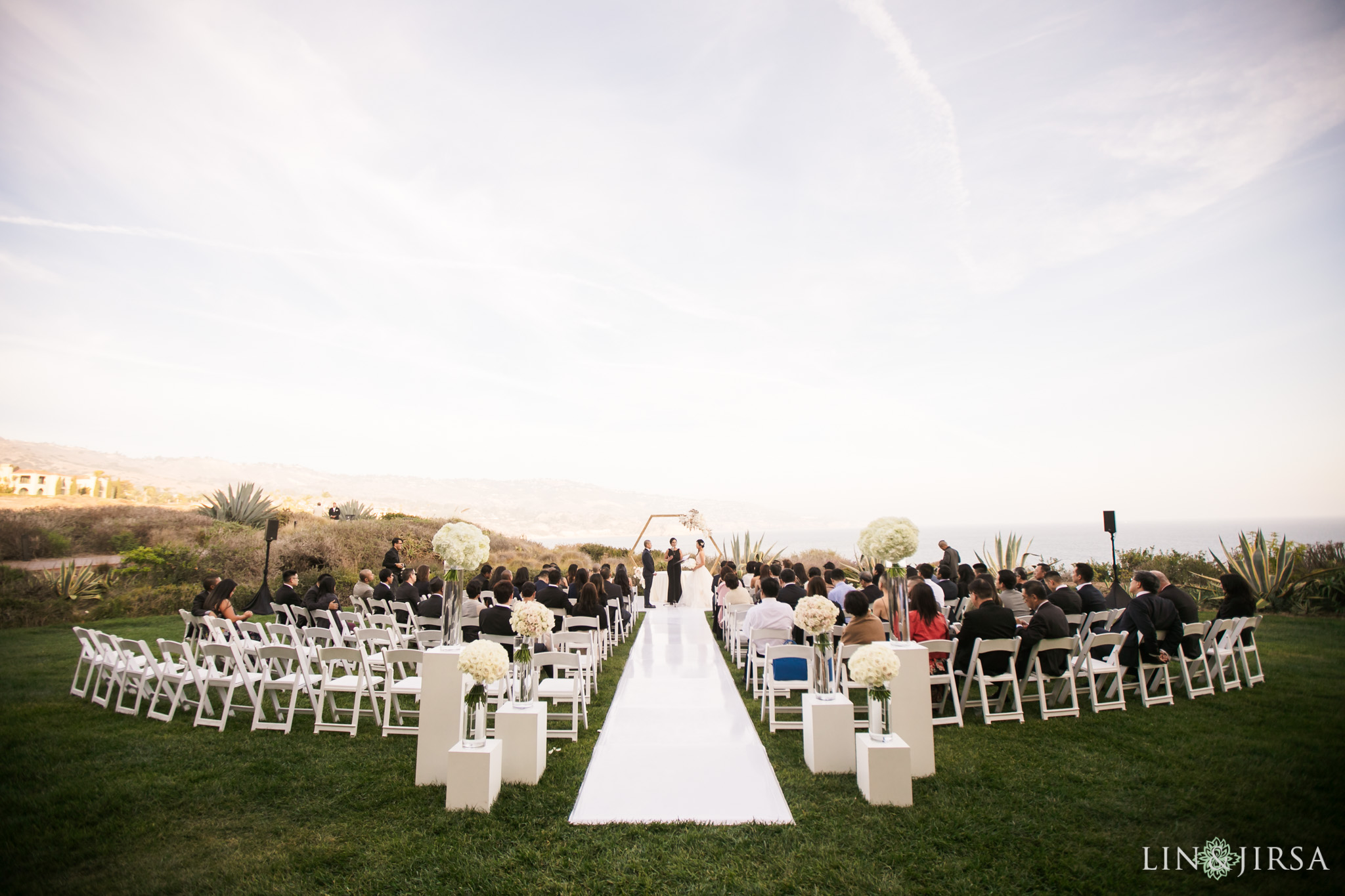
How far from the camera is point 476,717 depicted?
4125 mm

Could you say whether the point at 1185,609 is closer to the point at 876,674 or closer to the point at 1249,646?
the point at 1249,646

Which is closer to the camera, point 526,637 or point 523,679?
point 526,637

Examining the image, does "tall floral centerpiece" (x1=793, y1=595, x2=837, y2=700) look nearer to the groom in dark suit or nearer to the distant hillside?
the groom in dark suit

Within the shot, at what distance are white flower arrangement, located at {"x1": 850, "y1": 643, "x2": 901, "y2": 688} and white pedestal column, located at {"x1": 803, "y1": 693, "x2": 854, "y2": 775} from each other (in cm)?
82

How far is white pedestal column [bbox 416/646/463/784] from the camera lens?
14.8ft

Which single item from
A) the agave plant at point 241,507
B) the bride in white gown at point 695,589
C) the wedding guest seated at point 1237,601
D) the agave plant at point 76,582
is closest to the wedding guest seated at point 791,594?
the wedding guest seated at point 1237,601

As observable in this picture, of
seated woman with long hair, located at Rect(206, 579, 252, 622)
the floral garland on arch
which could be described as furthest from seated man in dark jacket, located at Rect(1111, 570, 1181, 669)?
Result: the floral garland on arch

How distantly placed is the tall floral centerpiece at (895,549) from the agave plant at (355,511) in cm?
2257

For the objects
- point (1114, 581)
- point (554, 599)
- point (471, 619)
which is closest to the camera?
point (471, 619)

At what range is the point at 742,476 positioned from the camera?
93.2 m

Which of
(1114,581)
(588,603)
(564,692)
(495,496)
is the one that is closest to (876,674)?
(564,692)

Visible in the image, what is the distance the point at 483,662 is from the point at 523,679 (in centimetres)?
112

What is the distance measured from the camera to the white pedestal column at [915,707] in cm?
449

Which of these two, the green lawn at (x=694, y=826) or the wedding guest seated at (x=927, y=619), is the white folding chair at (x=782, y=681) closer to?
the green lawn at (x=694, y=826)
